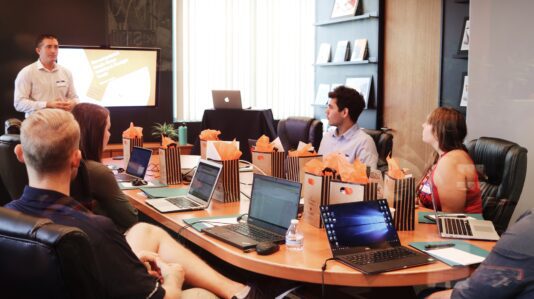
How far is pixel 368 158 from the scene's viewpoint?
3805 mm

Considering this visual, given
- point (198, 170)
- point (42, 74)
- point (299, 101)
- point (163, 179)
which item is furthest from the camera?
point (299, 101)

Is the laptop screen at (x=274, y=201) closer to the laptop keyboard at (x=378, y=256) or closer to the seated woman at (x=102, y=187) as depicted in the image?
the laptop keyboard at (x=378, y=256)

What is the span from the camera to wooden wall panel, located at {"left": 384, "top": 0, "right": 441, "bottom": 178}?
549 centimetres

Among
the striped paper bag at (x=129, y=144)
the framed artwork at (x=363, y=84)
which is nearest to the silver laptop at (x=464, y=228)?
the striped paper bag at (x=129, y=144)

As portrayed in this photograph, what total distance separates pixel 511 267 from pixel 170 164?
244cm

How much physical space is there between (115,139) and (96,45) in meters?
1.07

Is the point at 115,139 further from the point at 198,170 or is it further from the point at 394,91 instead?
the point at 198,170

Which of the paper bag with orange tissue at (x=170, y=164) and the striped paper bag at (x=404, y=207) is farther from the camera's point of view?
the paper bag with orange tissue at (x=170, y=164)

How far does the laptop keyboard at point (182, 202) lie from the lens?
296cm

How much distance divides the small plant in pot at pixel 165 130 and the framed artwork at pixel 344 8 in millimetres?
2294

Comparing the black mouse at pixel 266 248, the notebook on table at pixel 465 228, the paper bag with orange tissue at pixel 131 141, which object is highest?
the paper bag with orange tissue at pixel 131 141

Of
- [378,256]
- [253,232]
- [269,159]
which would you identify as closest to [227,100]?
[269,159]

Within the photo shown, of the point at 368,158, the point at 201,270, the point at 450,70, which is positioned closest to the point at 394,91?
the point at 450,70

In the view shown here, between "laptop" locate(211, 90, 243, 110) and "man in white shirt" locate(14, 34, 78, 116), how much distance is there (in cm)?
155
